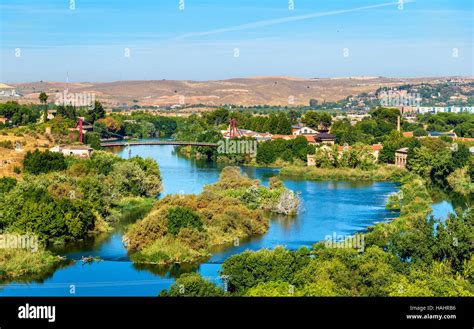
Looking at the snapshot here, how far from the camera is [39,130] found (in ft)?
65.8

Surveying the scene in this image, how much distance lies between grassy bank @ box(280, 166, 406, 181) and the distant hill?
41721mm

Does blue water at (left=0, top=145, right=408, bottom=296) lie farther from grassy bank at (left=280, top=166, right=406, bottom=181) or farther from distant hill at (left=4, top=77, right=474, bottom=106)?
distant hill at (left=4, top=77, right=474, bottom=106)

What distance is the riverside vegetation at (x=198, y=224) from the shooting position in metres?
9.09

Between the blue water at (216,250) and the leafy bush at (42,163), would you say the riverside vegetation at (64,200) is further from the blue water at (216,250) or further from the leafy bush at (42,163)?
the blue water at (216,250)

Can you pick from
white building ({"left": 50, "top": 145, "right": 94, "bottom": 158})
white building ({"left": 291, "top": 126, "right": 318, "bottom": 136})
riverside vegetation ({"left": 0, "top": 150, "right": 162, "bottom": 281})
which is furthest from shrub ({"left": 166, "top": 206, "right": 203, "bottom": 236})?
white building ({"left": 291, "top": 126, "right": 318, "bottom": 136})

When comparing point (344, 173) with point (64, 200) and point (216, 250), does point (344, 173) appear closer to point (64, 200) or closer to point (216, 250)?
point (216, 250)

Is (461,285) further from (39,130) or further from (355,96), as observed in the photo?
(355,96)

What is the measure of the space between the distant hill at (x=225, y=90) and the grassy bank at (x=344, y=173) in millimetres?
41721

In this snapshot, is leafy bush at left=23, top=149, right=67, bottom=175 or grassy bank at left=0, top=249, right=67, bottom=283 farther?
leafy bush at left=23, top=149, right=67, bottom=175

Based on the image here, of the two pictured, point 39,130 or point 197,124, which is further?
point 197,124

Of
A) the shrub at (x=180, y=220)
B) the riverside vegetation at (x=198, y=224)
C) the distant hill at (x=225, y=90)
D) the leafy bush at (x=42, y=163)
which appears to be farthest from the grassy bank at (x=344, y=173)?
the distant hill at (x=225, y=90)

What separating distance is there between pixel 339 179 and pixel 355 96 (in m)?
45.7

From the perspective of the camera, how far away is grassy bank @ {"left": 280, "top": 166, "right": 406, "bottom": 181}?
17453mm
